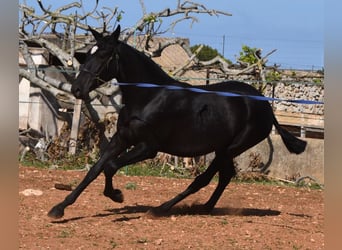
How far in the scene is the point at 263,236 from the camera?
22.1 feet

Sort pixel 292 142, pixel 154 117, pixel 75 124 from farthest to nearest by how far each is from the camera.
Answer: pixel 75 124 → pixel 292 142 → pixel 154 117

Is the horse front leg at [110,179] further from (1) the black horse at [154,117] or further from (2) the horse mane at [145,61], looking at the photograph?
(2) the horse mane at [145,61]

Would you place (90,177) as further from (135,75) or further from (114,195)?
(135,75)

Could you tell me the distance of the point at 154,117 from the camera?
7426 mm

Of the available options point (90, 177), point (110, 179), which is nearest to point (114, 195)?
point (110, 179)

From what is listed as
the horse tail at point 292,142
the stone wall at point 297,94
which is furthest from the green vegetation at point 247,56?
the horse tail at point 292,142

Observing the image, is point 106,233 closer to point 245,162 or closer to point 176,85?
point 176,85

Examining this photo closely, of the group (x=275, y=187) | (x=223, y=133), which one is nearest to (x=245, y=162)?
(x=275, y=187)

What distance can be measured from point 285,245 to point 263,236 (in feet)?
1.27

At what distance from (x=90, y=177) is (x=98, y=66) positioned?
1.22 m

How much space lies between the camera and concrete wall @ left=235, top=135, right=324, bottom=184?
540 inches

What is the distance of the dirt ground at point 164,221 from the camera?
20.4ft

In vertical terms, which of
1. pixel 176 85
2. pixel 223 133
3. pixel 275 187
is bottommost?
pixel 275 187
